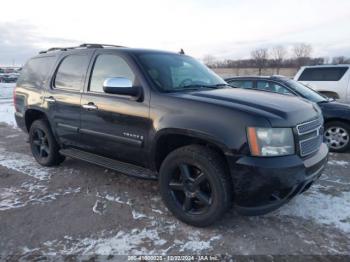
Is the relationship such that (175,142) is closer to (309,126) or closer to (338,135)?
(309,126)

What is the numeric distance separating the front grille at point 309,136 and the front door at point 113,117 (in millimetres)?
1581

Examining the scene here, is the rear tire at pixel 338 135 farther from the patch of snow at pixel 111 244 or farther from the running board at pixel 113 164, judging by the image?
the patch of snow at pixel 111 244

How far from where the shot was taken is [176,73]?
13.2ft

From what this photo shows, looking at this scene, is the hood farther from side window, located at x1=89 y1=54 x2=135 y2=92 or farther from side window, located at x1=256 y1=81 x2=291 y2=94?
side window, located at x1=256 y1=81 x2=291 y2=94

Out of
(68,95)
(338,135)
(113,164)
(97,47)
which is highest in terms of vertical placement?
(97,47)

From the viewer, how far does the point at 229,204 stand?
305 centimetres

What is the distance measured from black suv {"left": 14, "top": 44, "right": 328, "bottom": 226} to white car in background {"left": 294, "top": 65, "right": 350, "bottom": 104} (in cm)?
589

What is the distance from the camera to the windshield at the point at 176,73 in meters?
3.70

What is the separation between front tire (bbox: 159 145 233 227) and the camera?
3014mm

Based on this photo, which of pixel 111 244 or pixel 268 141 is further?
pixel 111 244

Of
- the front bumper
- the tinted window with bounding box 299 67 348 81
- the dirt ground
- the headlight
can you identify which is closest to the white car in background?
the tinted window with bounding box 299 67 348 81

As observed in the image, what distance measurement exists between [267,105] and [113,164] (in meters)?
2.04

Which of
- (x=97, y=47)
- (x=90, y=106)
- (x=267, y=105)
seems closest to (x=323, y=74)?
(x=267, y=105)

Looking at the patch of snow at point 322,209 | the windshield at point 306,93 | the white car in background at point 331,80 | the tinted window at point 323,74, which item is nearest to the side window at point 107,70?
the patch of snow at point 322,209
